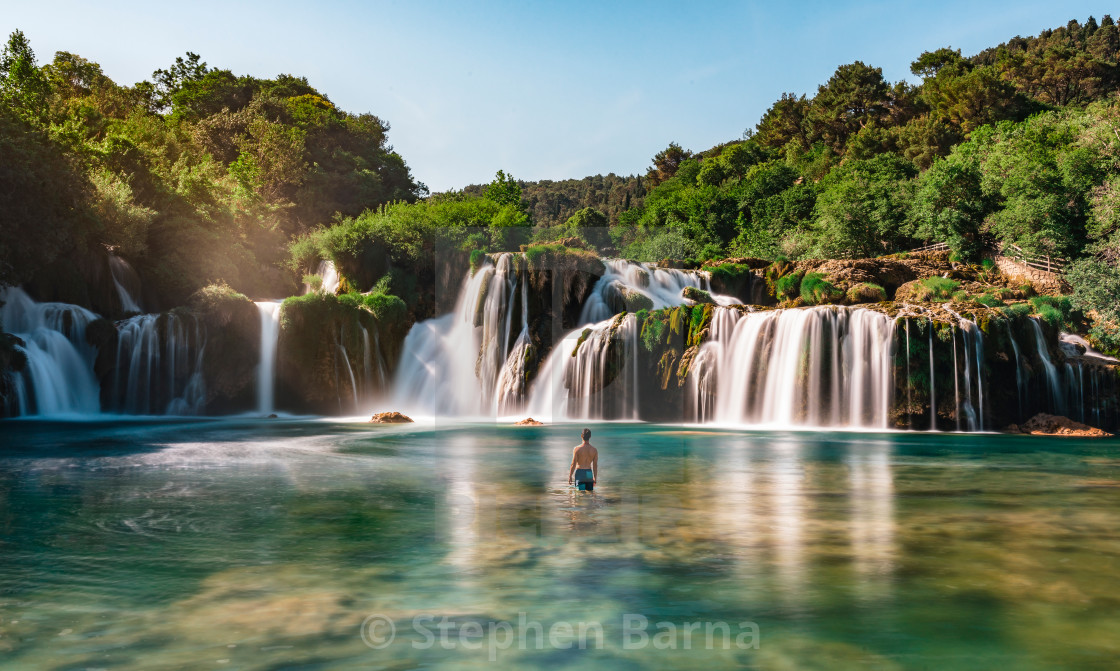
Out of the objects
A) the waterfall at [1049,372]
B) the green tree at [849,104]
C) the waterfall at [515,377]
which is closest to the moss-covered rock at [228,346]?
the waterfall at [515,377]

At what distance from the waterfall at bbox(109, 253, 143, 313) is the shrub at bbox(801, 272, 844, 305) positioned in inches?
976

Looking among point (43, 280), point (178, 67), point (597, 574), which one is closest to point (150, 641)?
point (597, 574)

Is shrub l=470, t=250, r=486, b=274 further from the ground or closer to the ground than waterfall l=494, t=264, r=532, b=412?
further from the ground

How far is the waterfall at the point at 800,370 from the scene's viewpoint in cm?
2188

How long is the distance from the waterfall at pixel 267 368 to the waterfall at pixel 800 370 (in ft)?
48.2

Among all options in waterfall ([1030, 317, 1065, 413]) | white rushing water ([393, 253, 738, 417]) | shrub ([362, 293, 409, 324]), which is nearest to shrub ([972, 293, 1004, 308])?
waterfall ([1030, 317, 1065, 413])

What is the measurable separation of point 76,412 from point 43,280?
4846 mm

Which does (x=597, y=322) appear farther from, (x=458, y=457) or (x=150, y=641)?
(x=150, y=641)

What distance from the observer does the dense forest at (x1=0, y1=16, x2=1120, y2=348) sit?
26875mm

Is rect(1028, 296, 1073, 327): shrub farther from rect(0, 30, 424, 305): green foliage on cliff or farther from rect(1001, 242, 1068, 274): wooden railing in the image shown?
rect(0, 30, 424, 305): green foliage on cliff

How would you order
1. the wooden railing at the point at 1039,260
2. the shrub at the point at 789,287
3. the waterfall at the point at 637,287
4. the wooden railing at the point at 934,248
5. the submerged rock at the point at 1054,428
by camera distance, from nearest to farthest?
the submerged rock at the point at 1054,428 < the waterfall at the point at 637,287 < the shrub at the point at 789,287 < the wooden railing at the point at 1039,260 < the wooden railing at the point at 934,248

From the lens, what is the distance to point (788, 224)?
158 ft

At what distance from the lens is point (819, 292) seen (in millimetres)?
29250

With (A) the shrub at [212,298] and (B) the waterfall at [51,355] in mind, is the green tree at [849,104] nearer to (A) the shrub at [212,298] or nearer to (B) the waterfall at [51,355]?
(A) the shrub at [212,298]
